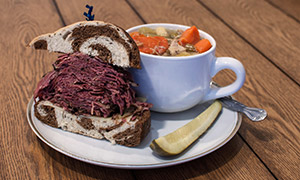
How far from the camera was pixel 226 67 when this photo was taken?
1.39 metres

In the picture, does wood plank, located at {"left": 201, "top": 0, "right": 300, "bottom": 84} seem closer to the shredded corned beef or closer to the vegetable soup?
the vegetable soup

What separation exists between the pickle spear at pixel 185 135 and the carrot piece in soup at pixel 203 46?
23 centimetres

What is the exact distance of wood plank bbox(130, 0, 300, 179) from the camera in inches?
51.5

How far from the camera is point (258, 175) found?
1.19 meters

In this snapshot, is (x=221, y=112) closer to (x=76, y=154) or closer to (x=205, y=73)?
(x=205, y=73)

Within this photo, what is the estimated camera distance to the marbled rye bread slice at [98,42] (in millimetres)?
1201

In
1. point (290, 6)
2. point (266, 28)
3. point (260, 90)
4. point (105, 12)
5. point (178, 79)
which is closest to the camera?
point (178, 79)

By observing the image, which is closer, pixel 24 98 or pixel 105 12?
pixel 24 98

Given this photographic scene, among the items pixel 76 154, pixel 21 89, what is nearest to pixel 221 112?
pixel 76 154

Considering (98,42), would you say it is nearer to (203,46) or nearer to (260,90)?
(203,46)

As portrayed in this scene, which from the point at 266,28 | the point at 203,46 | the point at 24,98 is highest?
the point at 203,46

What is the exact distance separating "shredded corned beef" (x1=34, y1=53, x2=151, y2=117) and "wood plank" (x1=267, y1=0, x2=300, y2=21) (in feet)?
6.01

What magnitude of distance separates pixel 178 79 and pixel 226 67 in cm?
23

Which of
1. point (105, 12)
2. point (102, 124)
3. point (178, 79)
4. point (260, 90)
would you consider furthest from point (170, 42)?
point (105, 12)
